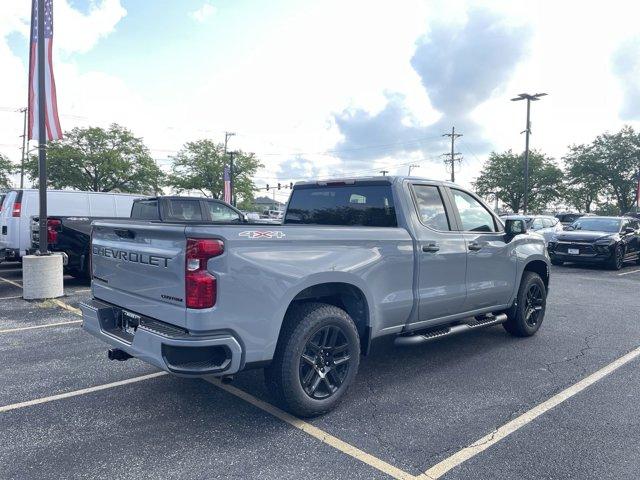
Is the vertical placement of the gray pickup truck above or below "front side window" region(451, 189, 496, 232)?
below

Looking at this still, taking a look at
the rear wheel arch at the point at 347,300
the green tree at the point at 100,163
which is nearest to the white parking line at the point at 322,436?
the rear wheel arch at the point at 347,300

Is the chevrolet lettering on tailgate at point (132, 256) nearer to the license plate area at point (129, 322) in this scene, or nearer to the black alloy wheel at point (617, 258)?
the license plate area at point (129, 322)

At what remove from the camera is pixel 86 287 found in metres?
9.56

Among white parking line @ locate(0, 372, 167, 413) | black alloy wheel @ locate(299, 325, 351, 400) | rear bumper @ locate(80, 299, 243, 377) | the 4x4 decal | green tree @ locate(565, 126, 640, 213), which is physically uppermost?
green tree @ locate(565, 126, 640, 213)

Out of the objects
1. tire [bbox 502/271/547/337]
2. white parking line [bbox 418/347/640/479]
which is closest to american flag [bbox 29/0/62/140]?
tire [bbox 502/271/547/337]

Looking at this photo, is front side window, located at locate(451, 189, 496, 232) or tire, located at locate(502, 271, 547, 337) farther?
tire, located at locate(502, 271, 547, 337)

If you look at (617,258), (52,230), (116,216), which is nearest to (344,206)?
(52,230)

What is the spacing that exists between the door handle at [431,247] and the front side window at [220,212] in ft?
21.4

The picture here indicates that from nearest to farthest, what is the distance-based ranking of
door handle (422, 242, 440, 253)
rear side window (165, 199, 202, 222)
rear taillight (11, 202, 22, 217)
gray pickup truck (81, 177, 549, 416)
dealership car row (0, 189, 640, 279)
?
gray pickup truck (81, 177, 549, 416)
door handle (422, 242, 440, 253)
dealership car row (0, 189, 640, 279)
rear side window (165, 199, 202, 222)
rear taillight (11, 202, 22, 217)

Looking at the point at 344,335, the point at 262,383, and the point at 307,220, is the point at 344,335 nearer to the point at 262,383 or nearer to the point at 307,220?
the point at 262,383

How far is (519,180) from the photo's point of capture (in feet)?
162

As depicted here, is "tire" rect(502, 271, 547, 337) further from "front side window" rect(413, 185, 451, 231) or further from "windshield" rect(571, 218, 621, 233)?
"windshield" rect(571, 218, 621, 233)

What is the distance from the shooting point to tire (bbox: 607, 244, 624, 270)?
45.8 ft

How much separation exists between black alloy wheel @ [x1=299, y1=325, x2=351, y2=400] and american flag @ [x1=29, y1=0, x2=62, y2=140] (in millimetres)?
7486
